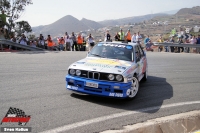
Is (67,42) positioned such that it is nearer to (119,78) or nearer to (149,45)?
(149,45)

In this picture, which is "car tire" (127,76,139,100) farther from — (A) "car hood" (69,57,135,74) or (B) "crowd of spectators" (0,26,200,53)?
(B) "crowd of spectators" (0,26,200,53)

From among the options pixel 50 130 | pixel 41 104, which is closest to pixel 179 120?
pixel 50 130

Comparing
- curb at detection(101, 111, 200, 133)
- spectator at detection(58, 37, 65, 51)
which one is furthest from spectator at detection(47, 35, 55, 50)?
curb at detection(101, 111, 200, 133)

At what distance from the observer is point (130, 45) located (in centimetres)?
778

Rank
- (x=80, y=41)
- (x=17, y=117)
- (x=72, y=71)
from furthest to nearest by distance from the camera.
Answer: (x=80, y=41)
(x=72, y=71)
(x=17, y=117)

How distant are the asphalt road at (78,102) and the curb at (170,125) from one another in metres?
0.27

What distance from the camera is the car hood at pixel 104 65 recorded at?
238 inches

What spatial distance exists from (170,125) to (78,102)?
7.57ft

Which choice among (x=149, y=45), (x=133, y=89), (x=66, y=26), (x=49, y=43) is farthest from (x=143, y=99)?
(x=66, y=26)

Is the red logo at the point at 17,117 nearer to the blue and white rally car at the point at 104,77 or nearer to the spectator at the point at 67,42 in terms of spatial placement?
the blue and white rally car at the point at 104,77

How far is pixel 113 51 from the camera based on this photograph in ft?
24.4

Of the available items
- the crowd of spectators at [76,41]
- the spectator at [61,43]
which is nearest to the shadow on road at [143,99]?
the crowd of spectators at [76,41]

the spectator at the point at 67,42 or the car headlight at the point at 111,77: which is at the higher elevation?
the spectator at the point at 67,42

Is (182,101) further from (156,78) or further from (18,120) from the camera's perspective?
(18,120)
